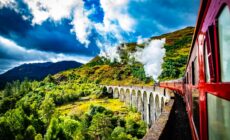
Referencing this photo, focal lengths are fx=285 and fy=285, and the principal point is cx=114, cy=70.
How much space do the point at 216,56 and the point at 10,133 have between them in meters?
57.0

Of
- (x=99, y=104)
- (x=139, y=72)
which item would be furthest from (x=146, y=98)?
(x=139, y=72)

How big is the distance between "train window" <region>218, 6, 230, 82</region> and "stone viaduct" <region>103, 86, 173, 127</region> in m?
18.8

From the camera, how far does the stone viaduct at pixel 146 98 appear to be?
33494mm

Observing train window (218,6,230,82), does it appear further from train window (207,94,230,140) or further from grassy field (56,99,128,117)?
grassy field (56,99,128,117)

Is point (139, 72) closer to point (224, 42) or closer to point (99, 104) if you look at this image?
point (99, 104)

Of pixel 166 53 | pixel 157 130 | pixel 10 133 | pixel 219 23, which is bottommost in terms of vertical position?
pixel 10 133

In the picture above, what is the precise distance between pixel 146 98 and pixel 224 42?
50711 mm

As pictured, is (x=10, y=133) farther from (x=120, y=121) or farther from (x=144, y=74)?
(x=144, y=74)

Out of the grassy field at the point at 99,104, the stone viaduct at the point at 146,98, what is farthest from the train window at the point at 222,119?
the grassy field at the point at 99,104

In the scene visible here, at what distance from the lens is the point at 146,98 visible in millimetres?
52812

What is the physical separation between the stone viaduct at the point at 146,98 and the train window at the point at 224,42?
18827 mm

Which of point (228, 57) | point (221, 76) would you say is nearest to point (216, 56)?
point (221, 76)

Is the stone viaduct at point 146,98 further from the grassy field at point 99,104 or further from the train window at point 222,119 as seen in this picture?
the train window at point 222,119

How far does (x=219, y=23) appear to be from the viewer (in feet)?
9.46
